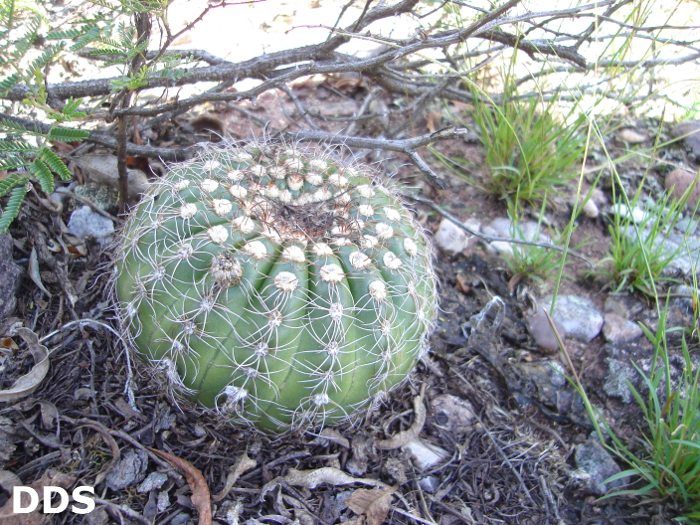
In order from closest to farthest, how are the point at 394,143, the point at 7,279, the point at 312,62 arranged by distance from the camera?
the point at 7,279 → the point at 312,62 → the point at 394,143

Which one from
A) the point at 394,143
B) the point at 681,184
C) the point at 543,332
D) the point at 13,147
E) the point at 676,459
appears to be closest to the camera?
the point at 13,147

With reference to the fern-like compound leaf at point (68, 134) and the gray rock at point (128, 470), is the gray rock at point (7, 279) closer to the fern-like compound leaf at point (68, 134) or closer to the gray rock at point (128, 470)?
the fern-like compound leaf at point (68, 134)

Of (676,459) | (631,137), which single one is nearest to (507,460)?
(676,459)

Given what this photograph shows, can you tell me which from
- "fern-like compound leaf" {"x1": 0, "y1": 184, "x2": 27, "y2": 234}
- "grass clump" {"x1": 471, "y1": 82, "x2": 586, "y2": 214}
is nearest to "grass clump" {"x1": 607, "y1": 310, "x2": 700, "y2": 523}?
"grass clump" {"x1": 471, "y1": 82, "x2": 586, "y2": 214}

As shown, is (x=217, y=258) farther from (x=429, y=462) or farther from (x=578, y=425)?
(x=578, y=425)

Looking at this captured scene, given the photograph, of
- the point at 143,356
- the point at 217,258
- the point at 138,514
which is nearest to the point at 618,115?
the point at 217,258

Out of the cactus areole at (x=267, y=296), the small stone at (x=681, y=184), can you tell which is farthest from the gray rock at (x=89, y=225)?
the small stone at (x=681, y=184)

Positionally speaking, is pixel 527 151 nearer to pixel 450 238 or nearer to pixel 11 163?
pixel 450 238
